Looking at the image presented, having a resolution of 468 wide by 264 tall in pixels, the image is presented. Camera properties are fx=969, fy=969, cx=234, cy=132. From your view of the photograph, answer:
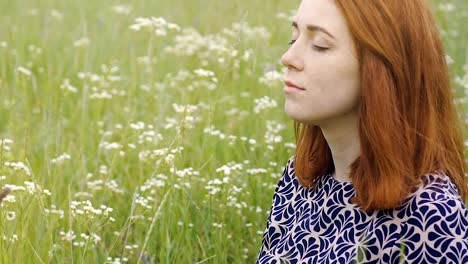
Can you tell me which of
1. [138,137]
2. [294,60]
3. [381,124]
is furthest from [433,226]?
[138,137]

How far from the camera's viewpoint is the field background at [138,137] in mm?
3029

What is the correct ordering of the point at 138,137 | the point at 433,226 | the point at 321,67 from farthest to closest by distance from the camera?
the point at 138,137 → the point at 321,67 → the point at 433,226

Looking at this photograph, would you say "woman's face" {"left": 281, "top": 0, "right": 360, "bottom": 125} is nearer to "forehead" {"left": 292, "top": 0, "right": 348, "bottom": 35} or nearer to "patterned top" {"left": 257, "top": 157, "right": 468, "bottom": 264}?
"forehead" {"left": 292, "top": 0, "right": 348, "bottom": 35}

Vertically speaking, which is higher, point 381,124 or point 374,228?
point 381,124

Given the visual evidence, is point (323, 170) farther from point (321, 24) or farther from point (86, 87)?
point (86, 87)

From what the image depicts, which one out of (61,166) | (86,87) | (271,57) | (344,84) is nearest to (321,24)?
(344,84)

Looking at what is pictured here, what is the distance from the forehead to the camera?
2.19m

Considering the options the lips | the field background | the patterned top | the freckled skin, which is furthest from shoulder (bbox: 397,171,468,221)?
the field background

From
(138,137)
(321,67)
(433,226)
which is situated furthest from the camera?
(138,137)

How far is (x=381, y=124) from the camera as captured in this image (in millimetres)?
2158

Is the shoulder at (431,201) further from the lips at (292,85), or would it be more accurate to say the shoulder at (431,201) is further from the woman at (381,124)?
the lips at (292,85)

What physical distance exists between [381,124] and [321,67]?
7.7 inches

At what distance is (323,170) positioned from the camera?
248 cm

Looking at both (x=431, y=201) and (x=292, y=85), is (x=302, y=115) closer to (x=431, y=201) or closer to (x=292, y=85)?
(x=292, y=85)
